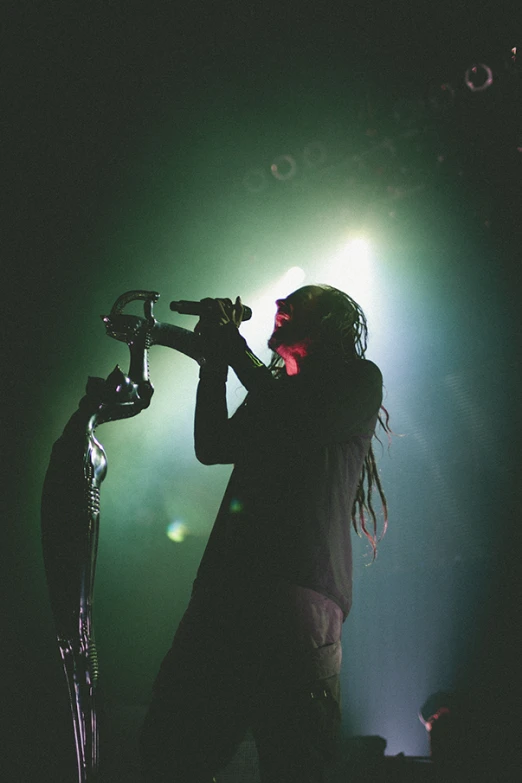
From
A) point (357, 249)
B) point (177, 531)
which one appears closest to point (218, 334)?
point (177, 531)

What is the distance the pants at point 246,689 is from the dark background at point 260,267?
138cm

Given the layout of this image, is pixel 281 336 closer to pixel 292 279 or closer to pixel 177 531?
pixel 177 531

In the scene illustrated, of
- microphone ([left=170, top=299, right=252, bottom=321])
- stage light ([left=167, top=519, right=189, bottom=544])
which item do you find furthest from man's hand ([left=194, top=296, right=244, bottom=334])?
stage light ([left=167, top=519, right=189, bottom=544])

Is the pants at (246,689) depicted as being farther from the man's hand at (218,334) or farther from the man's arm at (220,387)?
the man's hand at (218,334)

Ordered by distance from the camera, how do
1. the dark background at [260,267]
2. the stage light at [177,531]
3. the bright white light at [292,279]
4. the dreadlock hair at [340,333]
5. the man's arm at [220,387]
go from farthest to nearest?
the bright white light at [292,279] → the stage light at [177,531] → the dark background at [260,267] → the dreadlock hair at [340,333] → the man's arm at [220,387]

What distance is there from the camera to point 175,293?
288 centimetres

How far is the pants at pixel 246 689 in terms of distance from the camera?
3.19 ft

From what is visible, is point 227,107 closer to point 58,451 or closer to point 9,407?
point 9,407

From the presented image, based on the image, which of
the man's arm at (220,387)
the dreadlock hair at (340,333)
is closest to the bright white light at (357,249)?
the dreadlock hair at (340,333)

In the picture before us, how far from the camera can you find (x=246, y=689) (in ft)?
3.36

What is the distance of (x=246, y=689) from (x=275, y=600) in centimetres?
17

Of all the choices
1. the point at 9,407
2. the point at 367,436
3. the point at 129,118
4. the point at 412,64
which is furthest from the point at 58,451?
the point at 412,64

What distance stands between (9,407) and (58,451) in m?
1.23

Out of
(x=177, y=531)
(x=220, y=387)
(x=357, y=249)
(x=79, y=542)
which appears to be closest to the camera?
(x=79, y=542)
